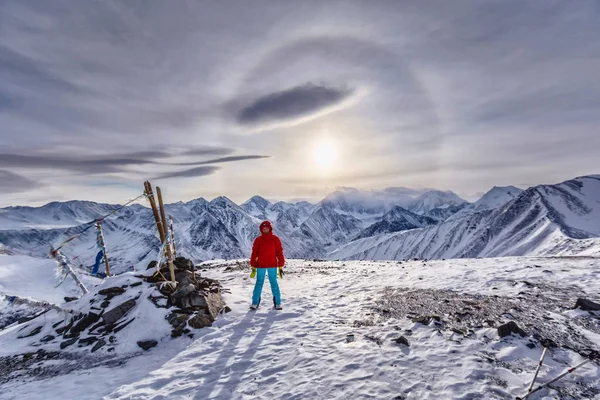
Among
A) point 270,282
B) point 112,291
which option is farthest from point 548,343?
point 112,291

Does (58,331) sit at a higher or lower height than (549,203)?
higher

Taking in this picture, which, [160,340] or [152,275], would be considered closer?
[160,340]

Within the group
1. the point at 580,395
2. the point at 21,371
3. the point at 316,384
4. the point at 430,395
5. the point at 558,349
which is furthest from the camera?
the point at 21,371

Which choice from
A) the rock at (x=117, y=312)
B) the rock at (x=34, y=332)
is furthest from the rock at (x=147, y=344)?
the rock at (x=34, y=332)

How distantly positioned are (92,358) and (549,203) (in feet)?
757

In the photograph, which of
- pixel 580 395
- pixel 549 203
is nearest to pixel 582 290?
pixel 580 395

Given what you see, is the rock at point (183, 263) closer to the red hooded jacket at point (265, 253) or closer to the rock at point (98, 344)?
the rock at point (98, 344)

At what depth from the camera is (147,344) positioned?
9.35m

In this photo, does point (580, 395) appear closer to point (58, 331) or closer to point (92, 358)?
point (92, 358)

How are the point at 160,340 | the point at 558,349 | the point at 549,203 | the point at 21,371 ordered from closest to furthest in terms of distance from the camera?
the point at 558,349
the point at 21,371
the point at 160,340
the point at 549,203

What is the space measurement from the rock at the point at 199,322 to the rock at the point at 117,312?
3017 mm

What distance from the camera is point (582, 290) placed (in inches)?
420

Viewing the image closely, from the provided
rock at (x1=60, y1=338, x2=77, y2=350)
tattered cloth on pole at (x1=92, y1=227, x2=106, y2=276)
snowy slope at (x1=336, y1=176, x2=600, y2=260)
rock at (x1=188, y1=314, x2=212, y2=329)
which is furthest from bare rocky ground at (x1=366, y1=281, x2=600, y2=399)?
snowy slope at (x1=336, y1=176, x2=600, y2=260)

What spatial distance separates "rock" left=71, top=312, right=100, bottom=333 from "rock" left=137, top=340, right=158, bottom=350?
3013 millimetres
